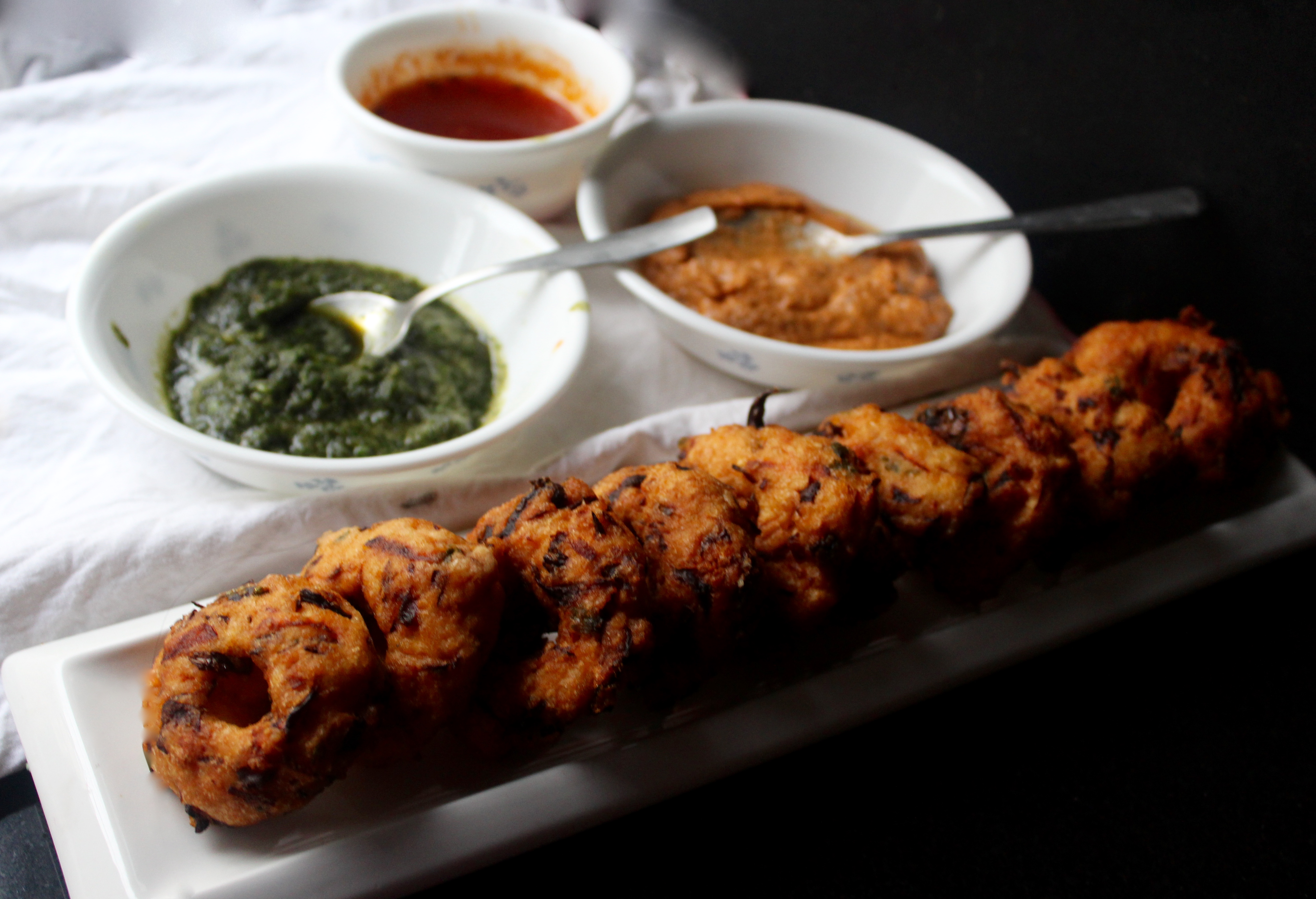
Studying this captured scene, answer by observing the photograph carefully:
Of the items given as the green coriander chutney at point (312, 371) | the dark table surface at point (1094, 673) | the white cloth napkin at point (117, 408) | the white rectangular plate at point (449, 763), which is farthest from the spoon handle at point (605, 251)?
the dark table surface at point (1094, 673)

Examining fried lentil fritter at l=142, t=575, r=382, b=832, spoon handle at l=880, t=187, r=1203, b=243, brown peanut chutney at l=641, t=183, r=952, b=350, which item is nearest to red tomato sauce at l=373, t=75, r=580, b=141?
brown peanut chutney at l=641, t=183, r=952, b=350

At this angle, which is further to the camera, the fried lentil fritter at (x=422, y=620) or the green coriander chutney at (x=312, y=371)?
the green coriander chutney at (x=312, y=371)

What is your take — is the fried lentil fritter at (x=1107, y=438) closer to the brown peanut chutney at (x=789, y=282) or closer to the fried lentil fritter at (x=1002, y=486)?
the fried lentil fritter at (x=1002, y=486)

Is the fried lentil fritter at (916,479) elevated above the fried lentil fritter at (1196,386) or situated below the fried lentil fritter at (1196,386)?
below

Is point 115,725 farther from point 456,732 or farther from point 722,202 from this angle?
point 722,202

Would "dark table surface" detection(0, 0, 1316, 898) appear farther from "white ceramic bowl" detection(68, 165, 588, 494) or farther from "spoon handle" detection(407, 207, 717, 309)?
"spoon handle" detection(407, 207, 717, 309)

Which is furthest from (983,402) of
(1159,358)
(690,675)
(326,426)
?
(326,426)
